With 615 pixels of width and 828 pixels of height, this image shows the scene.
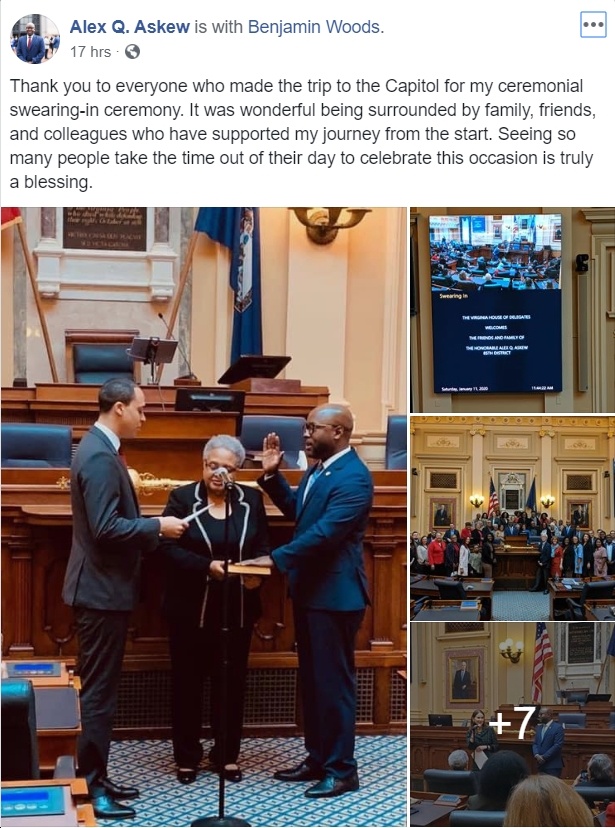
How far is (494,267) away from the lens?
15.4 feet

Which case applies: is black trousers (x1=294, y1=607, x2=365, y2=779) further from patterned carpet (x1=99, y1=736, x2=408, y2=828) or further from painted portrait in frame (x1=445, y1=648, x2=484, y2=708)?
painted portrait in frame (x1=445, y1=648, x2=484, y2=708)

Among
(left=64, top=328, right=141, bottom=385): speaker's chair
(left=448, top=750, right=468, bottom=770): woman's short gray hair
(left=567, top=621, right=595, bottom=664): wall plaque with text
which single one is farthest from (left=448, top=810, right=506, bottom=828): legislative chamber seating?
(left=64, top=328, right=141, bottom=385): speaker's chair

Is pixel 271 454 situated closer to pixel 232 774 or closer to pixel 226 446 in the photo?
pixel 226 446

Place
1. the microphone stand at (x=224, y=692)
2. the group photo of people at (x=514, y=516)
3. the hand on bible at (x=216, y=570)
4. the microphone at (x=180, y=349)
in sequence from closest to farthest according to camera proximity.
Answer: the microphone stand at (x=224, y=692), the hand on bible at (x=216, y=570), the group photo of people at (x=514, y=516), the microphone at (x=180, y=349)

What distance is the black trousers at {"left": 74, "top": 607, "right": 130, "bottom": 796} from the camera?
173 inches

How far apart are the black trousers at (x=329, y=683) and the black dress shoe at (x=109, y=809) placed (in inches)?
25.4

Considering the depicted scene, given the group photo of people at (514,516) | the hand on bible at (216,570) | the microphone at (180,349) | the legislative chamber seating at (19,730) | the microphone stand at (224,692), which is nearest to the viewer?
the legislative chamber seating at (19,730)

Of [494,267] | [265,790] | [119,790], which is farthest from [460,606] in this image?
[119,790]

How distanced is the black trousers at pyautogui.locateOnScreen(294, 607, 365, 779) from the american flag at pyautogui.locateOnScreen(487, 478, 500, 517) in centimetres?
57

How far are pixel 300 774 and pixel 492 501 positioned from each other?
116 cm

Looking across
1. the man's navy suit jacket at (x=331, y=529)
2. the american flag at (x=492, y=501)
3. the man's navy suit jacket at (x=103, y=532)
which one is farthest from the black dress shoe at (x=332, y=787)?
the american flag at (x=492, y=501)

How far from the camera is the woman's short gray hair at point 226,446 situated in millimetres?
4500

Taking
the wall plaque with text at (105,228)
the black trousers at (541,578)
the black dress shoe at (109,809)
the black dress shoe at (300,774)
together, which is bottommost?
the black dress shoe at (109,809)

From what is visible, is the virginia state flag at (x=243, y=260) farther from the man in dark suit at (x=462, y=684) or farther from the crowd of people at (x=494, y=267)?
the man in dark suit at (x=462, y=684)
